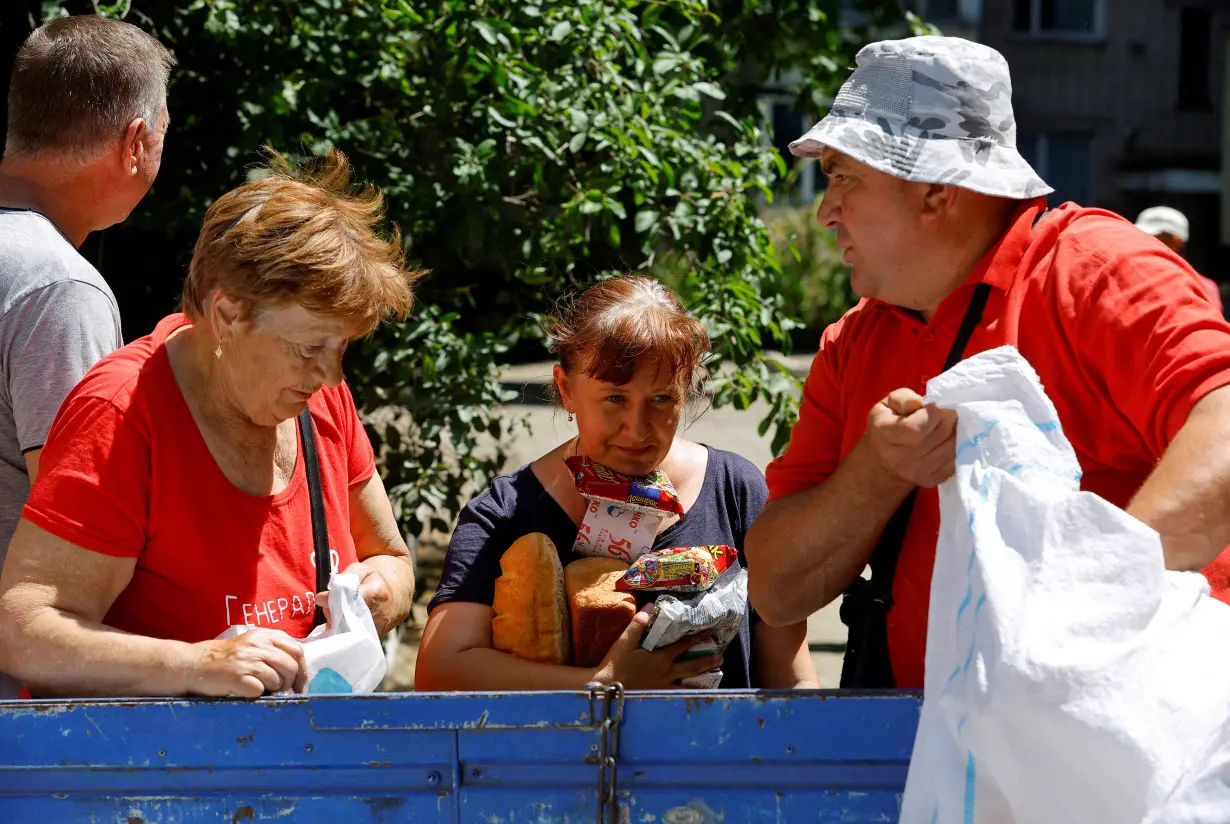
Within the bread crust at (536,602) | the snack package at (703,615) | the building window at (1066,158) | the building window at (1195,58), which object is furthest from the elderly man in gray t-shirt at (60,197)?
the building window at (1195,58)

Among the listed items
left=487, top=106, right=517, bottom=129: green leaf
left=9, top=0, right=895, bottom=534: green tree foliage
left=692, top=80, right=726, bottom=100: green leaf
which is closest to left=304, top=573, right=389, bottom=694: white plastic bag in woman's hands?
left=9, top=0, right=895, bottom=534: green tree foliage

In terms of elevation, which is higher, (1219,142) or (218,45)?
(218,45)

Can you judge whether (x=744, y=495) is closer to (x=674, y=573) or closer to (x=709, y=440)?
(x=674, y=573)

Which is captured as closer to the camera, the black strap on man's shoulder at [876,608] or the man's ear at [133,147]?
the black strap on man's shoulder at [876,608]

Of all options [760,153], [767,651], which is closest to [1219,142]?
[760,153]

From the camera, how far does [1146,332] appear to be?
1.76 m

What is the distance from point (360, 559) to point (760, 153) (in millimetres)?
2494

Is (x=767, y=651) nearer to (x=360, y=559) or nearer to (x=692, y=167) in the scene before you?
(x=360, y=559)

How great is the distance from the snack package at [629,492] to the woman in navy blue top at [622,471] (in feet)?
0.12

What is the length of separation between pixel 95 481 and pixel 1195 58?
25150 mm

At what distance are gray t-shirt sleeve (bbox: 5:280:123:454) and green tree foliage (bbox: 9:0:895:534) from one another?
1.84m

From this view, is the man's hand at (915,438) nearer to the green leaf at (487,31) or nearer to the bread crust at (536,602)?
the bread crust at (536,602)

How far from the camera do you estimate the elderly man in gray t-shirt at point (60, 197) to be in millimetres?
2365

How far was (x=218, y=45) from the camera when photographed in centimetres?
441
